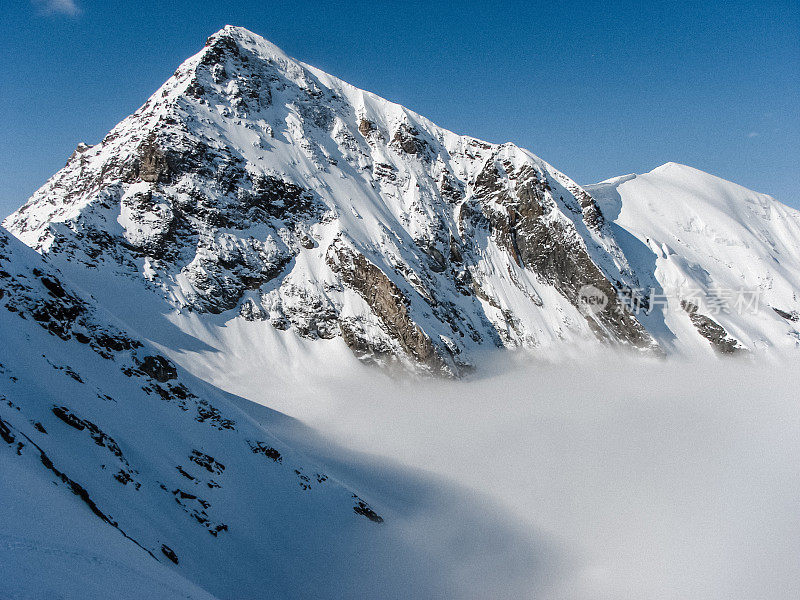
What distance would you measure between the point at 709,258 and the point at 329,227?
91.4m

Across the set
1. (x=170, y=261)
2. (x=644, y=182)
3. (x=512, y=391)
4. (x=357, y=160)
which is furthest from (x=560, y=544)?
(x=644, y=182)

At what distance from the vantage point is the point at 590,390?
85.9m

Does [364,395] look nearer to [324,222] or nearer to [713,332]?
[324,222]

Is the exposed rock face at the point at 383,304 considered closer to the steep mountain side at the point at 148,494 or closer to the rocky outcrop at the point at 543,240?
the rocky outcrop at the point at 543,240

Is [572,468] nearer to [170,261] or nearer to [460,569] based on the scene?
[460,569]

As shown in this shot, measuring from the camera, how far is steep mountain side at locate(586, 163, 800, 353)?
10244 cm

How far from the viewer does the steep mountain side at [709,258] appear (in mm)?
102438

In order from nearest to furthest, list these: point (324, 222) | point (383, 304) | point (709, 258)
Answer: point (383, 304) < point (324, 222) < point (709, 258)

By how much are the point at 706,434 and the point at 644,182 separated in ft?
279

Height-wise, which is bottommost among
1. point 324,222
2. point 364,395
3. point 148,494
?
point 148,494

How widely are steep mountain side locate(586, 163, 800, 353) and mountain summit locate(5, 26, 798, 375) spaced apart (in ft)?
5.21

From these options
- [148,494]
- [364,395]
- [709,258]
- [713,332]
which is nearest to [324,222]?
[364,395]

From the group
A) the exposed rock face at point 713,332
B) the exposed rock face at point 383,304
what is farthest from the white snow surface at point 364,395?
the exposed rock face at point 713,332

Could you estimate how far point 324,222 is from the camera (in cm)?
8794
